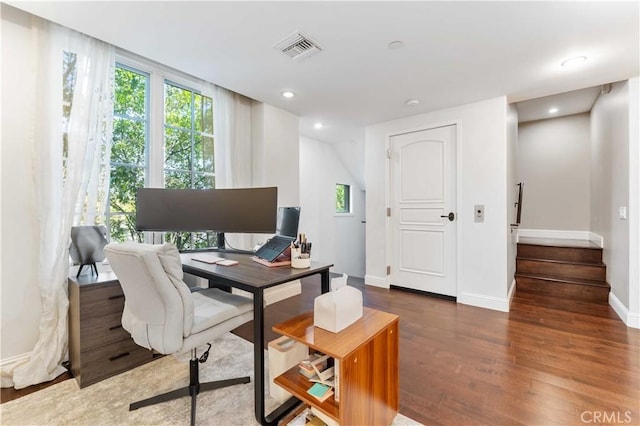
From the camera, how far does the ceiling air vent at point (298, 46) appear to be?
6.51 ft

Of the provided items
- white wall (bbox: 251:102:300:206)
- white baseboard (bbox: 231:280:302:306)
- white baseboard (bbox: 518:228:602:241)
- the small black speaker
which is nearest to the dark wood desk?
the small black speaker

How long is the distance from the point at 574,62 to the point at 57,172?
4075 millimetres

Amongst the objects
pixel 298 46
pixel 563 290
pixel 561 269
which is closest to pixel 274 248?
pixel 298 46

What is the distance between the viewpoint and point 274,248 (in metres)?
1.94

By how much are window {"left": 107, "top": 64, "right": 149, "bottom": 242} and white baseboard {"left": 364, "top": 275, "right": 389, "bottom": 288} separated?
2.92m

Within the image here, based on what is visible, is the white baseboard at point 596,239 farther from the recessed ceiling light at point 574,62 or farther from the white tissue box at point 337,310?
the white tissue box at point 337,310

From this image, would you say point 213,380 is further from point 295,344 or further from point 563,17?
point 563,17

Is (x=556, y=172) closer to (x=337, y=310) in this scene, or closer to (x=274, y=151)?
(x=274, y=151)

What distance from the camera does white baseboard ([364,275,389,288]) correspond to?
3930 millimetres

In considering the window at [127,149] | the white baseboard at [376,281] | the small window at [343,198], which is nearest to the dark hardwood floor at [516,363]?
the white baseboard at [376,281]

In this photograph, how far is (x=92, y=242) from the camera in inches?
77.9

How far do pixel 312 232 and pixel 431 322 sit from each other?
265 cm

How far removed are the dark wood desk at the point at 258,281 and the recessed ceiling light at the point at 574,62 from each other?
8.49ft

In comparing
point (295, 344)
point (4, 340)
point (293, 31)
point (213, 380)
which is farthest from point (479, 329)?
point (4, 340)
